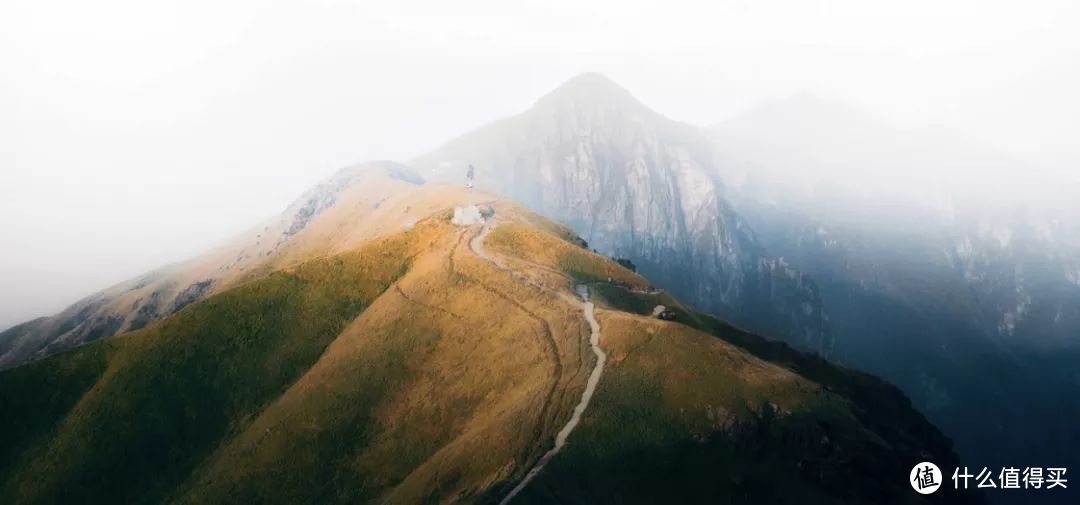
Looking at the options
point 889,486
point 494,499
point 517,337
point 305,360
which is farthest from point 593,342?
point 305,360

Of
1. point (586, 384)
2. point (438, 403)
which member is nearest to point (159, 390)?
point (438, 403)

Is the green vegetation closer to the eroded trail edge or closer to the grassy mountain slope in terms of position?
the grassy mountain slope

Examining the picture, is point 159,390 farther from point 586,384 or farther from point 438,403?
point 586,384

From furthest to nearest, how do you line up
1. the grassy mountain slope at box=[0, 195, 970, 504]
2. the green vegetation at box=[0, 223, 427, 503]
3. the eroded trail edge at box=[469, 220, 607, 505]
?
the green vegetation at box=[0, 223, 427, 503] < the grassy mountain slope at box=[0, 195, 970, 504] < the eroded trail edge at box=[469, 220, 607, 505]

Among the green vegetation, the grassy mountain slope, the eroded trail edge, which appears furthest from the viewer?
the green vegetation

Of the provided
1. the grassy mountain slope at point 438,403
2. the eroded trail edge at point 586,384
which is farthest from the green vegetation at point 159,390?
the eroded trail edge at point 586,384

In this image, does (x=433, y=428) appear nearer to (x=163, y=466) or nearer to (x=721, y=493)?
(x=721, y=493)

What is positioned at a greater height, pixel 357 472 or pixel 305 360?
pixel 305 360

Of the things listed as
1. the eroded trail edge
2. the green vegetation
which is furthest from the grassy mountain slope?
the eroded trail edge

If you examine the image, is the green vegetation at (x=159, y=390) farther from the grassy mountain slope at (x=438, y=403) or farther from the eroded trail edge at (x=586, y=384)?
the eroded trail edge at (x=586, y=384)
